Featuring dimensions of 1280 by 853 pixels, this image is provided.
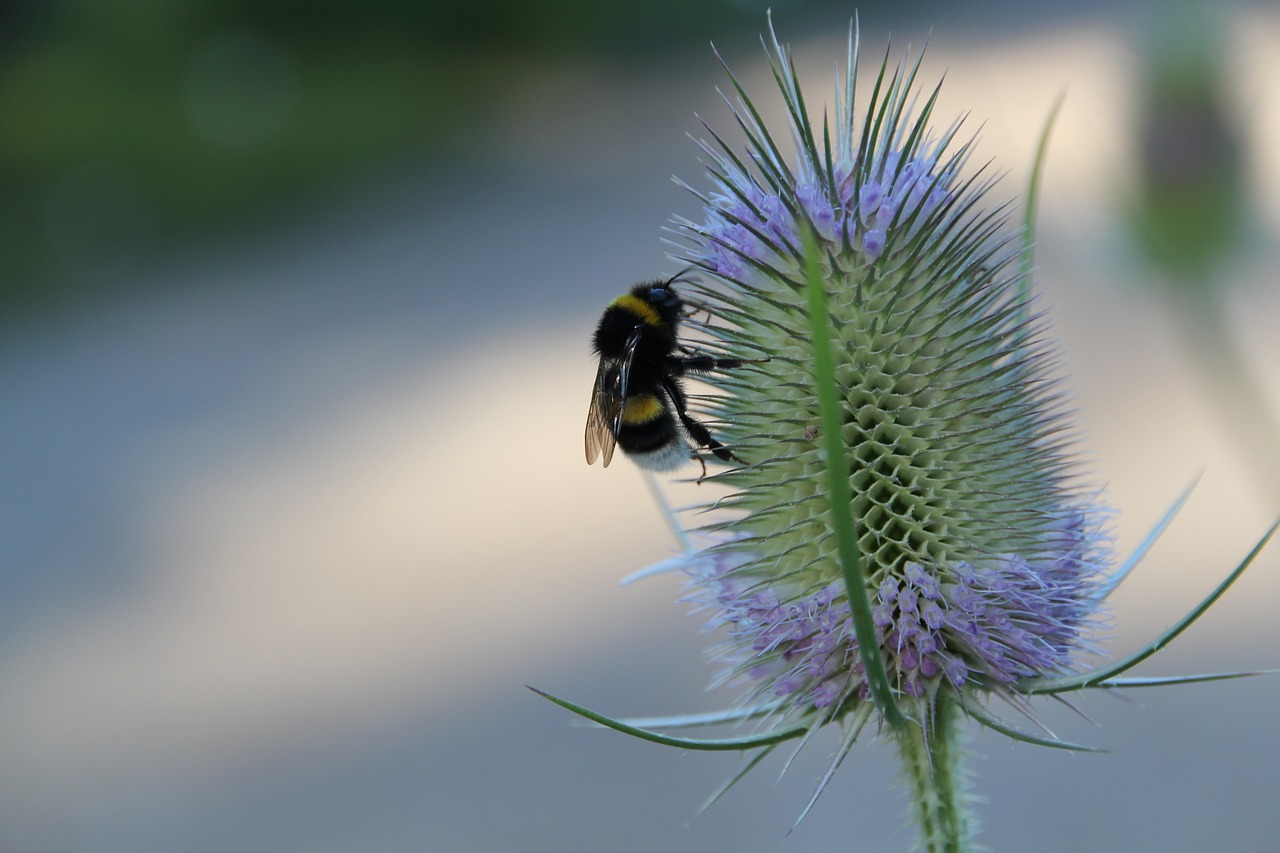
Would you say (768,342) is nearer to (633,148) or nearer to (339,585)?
(339,585)

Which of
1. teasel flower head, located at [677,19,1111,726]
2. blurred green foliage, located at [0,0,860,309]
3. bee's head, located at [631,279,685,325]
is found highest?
blurred green foliage, located at [0,0,860,309]

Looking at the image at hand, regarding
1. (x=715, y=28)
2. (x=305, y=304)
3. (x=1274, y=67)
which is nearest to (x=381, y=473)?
(x=305, y=304)

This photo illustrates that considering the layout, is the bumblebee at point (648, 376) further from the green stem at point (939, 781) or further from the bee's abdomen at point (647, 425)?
the green stem at point (939, 781)

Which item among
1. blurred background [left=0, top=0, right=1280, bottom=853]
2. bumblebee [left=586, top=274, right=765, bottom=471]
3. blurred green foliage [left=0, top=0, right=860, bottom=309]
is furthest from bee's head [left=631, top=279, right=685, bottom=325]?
blurred green foliage [left=0, top=0, right=860, bottom=309]

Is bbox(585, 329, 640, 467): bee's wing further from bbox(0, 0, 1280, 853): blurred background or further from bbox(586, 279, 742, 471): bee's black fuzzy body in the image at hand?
bbox(0, 0, 1280, 853): blurred background

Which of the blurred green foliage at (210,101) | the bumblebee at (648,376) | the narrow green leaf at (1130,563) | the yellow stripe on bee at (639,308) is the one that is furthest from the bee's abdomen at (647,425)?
the blurred green foliage at (210,101)
